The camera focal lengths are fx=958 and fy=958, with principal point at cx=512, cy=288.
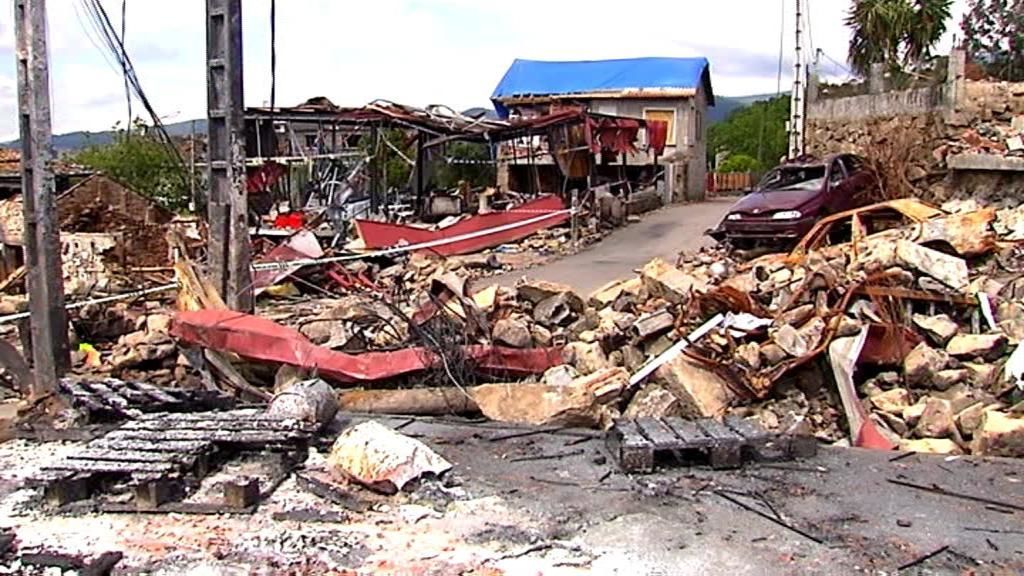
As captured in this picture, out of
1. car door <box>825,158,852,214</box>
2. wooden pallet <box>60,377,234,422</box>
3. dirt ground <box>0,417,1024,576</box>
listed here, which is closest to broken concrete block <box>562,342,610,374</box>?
dirt ground <box>0,417,1024,576</box>

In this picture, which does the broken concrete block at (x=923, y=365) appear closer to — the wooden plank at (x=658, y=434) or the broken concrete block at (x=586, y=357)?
the broken concrete block at (x=586, y=357)

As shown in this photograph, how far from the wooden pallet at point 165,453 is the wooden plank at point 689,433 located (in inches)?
95.4

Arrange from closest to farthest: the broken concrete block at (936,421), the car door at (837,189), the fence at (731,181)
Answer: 1. the broken concrete block at (936,421)
2. the car door at (837,189)
3. the fence at (731,181)

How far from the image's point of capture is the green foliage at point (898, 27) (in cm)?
2441

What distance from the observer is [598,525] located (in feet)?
17.0

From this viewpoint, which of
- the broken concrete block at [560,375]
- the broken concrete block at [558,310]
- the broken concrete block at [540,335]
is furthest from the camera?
the broken concrete block at [558,310]

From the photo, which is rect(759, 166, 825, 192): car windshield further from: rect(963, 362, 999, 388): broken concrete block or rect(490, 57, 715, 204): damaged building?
rect(490, 57, 715, 204): damaged building

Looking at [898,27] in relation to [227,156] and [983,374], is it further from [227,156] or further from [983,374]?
[227,156]

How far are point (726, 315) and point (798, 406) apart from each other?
1245 mm

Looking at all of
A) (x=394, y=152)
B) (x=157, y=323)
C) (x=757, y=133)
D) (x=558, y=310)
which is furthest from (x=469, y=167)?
(x=757, y=133)

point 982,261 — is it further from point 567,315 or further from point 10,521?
point 10,521

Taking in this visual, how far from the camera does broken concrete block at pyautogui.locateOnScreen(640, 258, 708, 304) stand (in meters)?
10.4

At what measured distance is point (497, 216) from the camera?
2039 cm

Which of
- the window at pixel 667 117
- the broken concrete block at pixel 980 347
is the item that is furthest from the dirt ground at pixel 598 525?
the window at pixel 667 117
